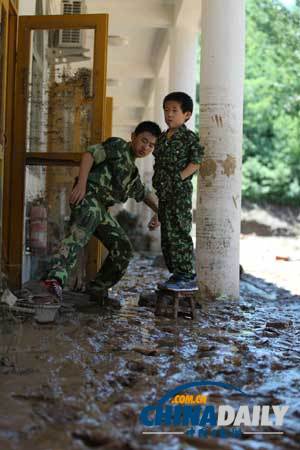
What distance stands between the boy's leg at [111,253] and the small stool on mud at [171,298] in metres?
0.41

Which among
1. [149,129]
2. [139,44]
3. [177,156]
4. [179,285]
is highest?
[139,44]

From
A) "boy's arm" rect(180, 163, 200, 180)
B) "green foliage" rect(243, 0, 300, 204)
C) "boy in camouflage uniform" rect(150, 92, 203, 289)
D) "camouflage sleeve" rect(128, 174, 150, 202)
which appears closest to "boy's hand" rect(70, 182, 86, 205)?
"camouflage sleeve" rect(128, 174, 150, 202)

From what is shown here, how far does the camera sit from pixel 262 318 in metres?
5.14

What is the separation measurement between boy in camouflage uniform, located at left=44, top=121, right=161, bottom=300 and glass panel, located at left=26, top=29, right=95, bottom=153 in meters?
0.87

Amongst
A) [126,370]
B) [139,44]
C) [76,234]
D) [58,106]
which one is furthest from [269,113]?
[126,370]

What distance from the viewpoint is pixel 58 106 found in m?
5.89

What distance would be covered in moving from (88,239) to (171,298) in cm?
83

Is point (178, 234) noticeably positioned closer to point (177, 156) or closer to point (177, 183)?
point (177, 183)

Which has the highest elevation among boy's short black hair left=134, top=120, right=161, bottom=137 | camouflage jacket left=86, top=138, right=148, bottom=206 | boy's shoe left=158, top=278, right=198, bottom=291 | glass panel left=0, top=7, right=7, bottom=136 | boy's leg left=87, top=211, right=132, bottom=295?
glass panel left=0, top=7, right=7, bottom=136

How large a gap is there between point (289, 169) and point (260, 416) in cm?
2597

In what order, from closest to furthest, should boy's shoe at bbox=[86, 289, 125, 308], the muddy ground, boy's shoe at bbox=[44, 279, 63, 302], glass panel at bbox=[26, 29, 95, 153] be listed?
1. the muddy ground
2. boy's shoe at bbox=[44, 279, 63, 302]
3. boy's shoe at bbox=[86, 289, 125, 308]
4. glass panel at bbox=[26, 29, 95, 153]

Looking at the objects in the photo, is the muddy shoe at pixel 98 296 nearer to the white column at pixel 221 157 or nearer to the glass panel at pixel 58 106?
the white column at pixel 221 157

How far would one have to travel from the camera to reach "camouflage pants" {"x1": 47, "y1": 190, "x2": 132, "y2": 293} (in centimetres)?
447

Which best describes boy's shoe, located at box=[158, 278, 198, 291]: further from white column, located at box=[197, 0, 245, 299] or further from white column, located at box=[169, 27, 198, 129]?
white column, located at box=[169, 27, 198, 129]
